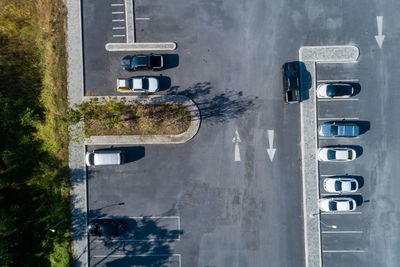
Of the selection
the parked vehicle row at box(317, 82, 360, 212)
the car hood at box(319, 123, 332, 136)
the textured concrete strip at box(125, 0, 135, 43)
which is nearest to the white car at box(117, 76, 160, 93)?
the textured concrete strip at box(125, 0, 135, 43)

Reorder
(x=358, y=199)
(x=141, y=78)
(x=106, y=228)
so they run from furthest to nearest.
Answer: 1. (x=358, y=199)
2. (x=141, y=78)
3. (x=106, y=228)

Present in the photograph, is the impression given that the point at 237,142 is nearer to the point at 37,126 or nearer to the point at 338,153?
the point at 338,153

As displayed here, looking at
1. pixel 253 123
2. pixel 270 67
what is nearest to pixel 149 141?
pixel 253 123

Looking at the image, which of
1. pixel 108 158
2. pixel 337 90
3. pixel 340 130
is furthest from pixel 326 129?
pixel 108 158

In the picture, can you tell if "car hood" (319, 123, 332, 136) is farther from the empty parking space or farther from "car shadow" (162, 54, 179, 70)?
"car shadow" (162, 54, 179, 70)

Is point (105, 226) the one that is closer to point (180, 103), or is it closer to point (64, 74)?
point (180, 103)
